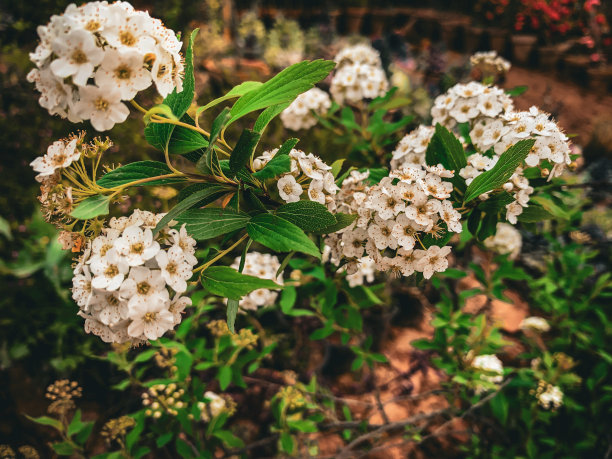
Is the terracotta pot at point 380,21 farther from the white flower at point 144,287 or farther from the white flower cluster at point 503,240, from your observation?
the white flower at point 144,287

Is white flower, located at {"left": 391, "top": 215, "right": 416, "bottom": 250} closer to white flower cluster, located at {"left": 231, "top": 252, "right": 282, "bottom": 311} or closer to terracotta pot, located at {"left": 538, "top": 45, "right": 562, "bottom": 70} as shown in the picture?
white flower cluster, located at {"left": 231, "top": 252, "right": 282, "bottom": 311}

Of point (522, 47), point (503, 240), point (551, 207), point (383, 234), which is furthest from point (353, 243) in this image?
point (522, 47)

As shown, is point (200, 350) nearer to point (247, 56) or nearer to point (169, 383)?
point (169, 383)

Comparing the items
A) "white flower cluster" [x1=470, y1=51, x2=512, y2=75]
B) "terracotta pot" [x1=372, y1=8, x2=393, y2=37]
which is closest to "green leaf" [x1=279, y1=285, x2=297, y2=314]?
"white flower cluster" [x1=470, y1=51, x2=512, y2=75]

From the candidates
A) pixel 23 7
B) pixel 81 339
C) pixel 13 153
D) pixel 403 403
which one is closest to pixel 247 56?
pixel 23 7

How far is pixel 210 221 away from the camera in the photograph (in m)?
0.84

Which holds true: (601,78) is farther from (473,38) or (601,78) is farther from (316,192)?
(316,192)

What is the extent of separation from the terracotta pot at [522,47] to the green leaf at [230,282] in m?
5.98

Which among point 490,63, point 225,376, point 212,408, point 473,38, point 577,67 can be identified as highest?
point 473,38

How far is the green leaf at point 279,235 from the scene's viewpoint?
768 mm

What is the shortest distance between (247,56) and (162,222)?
181 inches

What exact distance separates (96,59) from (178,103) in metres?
0.20

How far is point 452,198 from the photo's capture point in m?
1.06

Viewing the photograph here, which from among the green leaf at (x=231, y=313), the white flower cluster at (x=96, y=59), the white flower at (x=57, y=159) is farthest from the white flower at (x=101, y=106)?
the green leaf at (x=231, y=313)
